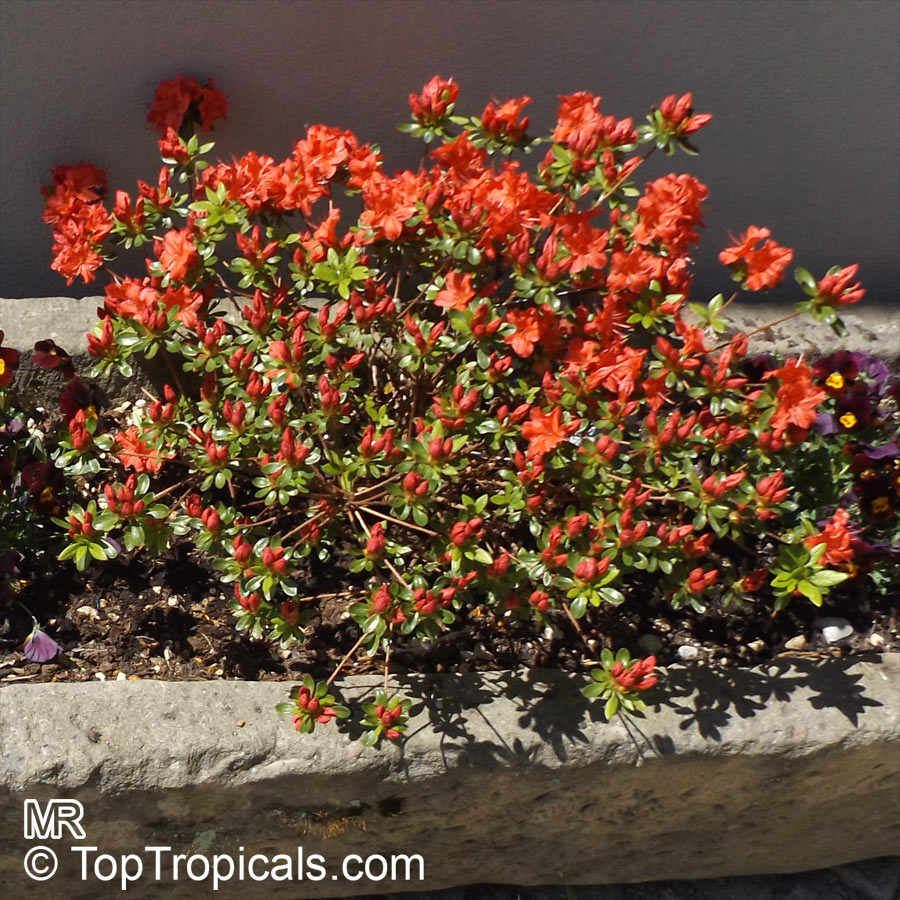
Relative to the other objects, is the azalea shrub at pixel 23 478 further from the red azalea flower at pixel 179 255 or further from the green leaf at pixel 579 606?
the green leaf at pixel 579 606

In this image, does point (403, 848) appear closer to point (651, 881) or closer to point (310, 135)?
point (651, 881)

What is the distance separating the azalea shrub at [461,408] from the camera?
6.63 ft

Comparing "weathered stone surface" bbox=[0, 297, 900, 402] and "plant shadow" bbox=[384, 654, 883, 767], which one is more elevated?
"weathered stone surface" bbox=[0, 297, 900, 402]

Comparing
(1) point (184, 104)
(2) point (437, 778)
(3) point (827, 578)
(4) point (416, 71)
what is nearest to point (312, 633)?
(2) point (437, 778)

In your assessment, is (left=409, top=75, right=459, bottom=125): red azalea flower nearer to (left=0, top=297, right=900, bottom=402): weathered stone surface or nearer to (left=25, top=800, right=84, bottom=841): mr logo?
(left=0, top=297, right=900, bottom=402): weathered stone surface

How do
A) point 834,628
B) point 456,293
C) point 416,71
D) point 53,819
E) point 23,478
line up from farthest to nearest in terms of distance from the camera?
point 416,71 → point 834,628 → point 23,478 → point 456,293 → point 53,819

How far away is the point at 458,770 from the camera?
2.03m

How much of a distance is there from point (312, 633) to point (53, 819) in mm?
582

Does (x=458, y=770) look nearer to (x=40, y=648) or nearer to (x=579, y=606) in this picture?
(x=579, y=606)

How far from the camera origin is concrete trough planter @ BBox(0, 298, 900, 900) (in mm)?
1974

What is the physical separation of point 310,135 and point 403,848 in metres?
1.41

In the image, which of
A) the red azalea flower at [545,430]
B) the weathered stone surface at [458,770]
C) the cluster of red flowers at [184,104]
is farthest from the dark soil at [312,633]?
the cluster of red flowers at [184,104]

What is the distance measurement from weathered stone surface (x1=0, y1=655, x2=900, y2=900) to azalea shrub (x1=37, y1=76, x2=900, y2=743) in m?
0.11

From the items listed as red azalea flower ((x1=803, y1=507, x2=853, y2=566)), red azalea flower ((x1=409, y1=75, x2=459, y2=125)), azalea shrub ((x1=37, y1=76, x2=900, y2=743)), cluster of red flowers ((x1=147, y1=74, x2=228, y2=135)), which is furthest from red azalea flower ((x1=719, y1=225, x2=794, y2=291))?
cluster of red flowers ((x1=147, y1=74, x2=228, y2=135))
